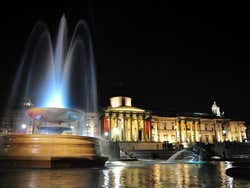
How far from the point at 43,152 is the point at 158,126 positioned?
63.8 metres

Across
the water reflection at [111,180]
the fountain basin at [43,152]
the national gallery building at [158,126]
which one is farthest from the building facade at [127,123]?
the water reflection at [111,180]

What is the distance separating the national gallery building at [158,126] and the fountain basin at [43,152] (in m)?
45.1

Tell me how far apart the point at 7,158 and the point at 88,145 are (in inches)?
141

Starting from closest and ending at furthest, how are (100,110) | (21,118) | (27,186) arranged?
(27,186) < (21,118) < (100,110)

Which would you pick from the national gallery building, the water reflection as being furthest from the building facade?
the water reflection

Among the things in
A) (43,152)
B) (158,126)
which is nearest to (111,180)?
(43,152)

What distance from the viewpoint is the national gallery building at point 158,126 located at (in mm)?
62831

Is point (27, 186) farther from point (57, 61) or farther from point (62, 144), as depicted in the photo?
point (57, 61)

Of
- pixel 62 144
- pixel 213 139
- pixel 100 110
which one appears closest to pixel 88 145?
pixel 62 144

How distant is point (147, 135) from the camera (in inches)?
2520

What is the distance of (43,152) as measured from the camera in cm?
1129

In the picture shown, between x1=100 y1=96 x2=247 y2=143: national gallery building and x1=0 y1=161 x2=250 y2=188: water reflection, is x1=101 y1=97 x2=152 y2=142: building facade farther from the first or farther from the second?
x1=0 y1=161 x2=250 y2=188: water reflection

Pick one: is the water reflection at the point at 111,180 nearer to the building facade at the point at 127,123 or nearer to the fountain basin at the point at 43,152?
the fountain basin at the point at 43,152

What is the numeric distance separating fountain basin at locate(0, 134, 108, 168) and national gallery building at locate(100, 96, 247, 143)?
45114 mm
